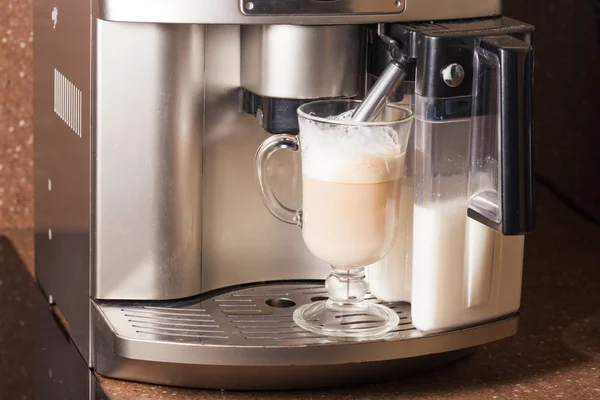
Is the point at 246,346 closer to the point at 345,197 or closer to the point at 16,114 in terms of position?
the point at 345,197

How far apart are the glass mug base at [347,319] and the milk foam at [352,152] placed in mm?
94

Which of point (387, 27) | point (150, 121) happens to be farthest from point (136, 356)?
point (387, 27)

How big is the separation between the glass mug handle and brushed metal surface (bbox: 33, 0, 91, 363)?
11 cm

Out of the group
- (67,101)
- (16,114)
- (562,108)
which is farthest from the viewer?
(562,108)

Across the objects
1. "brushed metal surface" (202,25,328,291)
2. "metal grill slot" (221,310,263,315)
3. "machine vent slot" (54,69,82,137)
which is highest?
"machine vent slot" (54,69,82,137)

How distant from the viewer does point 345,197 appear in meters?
0.65

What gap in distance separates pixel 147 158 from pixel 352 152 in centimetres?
13

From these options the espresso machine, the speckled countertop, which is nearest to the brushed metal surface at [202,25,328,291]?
the espresso machine

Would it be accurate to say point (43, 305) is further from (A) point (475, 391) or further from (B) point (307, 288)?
(A) point (475, 391)

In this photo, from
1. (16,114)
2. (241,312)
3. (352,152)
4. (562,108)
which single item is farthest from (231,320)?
(562,108)

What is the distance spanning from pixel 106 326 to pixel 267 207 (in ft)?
0.41

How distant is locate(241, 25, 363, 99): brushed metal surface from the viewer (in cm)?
66

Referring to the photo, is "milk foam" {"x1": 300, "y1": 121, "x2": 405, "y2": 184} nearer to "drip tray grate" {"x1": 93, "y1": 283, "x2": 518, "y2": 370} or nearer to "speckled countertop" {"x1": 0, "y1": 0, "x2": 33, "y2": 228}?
"drip tray grate" {"x1": 93, "y1": 283, "x2": 518, "y2": 370}

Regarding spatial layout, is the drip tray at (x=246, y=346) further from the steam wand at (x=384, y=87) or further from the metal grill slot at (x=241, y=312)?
the steam wand at (x=384, y=87)
